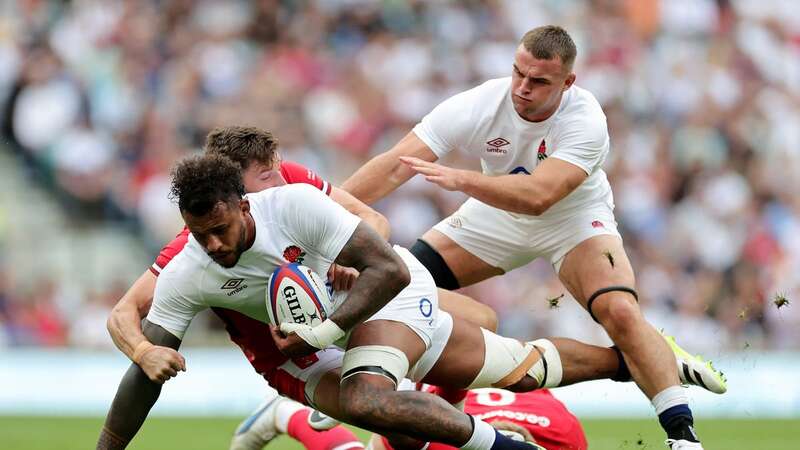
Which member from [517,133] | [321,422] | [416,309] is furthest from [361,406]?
[517,133]

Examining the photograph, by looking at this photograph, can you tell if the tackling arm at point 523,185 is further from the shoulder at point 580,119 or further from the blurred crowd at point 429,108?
the blurred crowd at point 429,108

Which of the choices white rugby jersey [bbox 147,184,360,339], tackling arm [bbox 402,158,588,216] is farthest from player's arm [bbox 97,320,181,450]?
tackling arm [bbox 402,158,588,216]

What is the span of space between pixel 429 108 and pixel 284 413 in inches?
334

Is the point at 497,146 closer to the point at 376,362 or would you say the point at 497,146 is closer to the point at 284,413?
the point at 376,362

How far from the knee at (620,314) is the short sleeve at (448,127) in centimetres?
135

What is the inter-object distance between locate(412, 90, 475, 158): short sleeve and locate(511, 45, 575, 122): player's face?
0.35m

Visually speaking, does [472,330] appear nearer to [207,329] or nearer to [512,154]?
[512,154]

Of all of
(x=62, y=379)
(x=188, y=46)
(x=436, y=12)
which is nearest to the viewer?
(x=62, y=379)

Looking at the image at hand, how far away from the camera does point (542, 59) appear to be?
7.95 meters

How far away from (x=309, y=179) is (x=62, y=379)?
7305 millimetres

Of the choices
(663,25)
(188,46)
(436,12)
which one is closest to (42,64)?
(188,46)

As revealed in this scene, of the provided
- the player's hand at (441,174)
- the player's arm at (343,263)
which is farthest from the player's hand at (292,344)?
the player's hand at (441,174)

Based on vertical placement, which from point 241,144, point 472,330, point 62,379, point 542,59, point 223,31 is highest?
point 223,31

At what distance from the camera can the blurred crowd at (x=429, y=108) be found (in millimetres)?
15273
